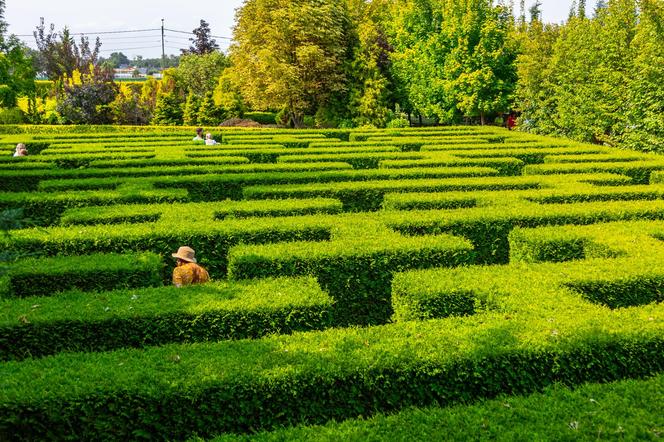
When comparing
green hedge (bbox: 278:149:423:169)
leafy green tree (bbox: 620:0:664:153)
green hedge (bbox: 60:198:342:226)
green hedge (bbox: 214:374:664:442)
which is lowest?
green hedge (bbox: 214:374:664:442)

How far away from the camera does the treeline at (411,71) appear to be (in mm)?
25875

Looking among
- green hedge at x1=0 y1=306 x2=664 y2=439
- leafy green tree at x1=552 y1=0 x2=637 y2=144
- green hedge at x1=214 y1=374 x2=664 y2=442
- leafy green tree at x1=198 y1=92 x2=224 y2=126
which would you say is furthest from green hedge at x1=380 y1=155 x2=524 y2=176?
leafy green tree at x1=198 y1=92 x2=224 y2=126

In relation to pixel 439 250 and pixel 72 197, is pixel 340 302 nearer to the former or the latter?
pixel 439 250

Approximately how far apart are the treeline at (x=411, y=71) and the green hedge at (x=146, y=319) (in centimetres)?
2134

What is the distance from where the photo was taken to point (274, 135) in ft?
91.3

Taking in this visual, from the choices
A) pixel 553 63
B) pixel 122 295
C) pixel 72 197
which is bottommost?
pixel 122 295

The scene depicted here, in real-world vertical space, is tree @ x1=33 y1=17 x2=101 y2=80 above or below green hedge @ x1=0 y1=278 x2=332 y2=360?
above

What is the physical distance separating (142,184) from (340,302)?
7834 mm

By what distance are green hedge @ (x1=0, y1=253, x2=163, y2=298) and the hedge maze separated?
3cm

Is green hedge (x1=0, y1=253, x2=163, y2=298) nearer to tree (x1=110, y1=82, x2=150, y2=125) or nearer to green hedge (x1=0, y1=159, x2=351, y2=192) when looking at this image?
green hedge (x1=0, y1=159, x2=351, y2=192)

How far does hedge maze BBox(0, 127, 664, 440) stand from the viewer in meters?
5.06

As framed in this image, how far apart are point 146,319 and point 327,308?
2264 millimetres

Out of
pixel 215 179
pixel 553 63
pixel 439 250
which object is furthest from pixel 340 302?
pixel 553 63

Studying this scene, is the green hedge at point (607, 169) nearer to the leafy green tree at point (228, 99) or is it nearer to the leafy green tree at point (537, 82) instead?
the leafy green tree at point (537, 82)
